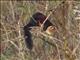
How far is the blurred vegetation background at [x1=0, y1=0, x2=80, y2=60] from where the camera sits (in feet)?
6.77

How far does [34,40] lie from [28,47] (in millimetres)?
197

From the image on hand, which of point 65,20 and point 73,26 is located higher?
point 65,20

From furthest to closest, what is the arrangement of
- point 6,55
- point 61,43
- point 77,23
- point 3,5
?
point 3,5
point 6,55
point 77,23
point 61,43

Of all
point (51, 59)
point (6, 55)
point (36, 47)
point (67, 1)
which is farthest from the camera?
point (6, 55)

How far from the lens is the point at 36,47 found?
133 inches

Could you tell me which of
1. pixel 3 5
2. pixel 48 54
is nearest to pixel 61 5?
pixel 48 54

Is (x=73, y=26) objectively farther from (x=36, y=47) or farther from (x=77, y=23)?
(x=36, y=47)

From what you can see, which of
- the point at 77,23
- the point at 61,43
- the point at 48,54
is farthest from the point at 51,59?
the point at 61,43

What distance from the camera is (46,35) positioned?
226cm

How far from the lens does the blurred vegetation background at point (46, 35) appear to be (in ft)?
6.77

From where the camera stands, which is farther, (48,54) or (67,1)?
(48,54)

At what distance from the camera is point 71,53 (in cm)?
207

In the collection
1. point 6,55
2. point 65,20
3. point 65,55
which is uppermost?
point 65,20

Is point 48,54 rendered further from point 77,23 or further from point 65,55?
point 65,55
